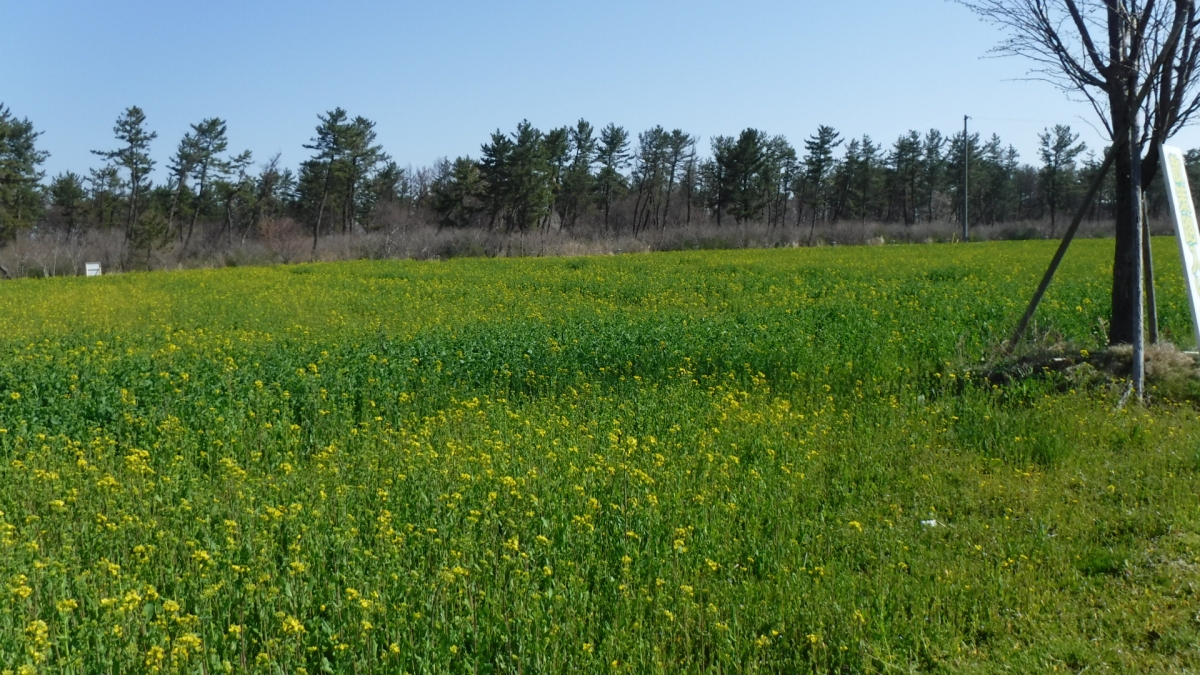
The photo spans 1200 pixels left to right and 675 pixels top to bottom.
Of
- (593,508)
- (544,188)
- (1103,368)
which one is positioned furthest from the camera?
(544,188)

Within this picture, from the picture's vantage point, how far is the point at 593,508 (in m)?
5.68

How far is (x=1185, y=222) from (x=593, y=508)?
7029mm

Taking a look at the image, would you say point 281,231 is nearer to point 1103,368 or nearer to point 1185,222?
point 1103,368

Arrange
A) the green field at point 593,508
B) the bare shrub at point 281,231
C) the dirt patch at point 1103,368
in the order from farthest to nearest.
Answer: the bare shrub at point 281,231 → the dirt patch at point 1103,368 → the green field at point 593,508

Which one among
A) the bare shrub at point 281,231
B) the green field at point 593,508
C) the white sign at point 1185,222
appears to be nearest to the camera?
the green field at point 593,508

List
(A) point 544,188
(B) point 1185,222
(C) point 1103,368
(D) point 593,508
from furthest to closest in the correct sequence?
(A) point 544,188 → (C) point 1103,368 → (B) point 1185,222 → (D) point 593,508

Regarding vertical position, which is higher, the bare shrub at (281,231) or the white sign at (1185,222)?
the bare shrub at (281,231)

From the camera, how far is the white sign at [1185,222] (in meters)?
8.33

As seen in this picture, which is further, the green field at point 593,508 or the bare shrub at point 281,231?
the bare shrub at point 281,231

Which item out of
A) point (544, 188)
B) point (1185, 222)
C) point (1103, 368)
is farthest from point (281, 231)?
point (1185, 222)

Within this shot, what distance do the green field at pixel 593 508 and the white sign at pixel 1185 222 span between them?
3.94ft

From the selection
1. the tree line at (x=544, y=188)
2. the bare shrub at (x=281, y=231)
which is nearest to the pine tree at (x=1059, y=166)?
the tree line at (x=544, y=188)

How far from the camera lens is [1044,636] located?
430cm

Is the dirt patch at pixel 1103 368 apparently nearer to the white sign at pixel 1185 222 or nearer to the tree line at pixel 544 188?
the white sign at pixel 1185 222
